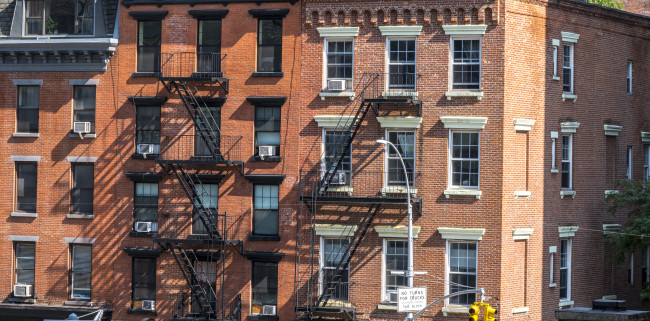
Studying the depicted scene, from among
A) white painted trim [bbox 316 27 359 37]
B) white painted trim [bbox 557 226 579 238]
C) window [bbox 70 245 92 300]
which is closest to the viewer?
white painted trim [bbox 316 27 359 37]

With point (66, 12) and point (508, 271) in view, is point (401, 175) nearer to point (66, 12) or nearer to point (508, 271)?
point (508, 271)

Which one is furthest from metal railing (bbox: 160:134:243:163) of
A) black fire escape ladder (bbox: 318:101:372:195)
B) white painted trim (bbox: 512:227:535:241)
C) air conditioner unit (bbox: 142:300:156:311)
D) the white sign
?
white painted trim (bbox: 512:227:535:241)

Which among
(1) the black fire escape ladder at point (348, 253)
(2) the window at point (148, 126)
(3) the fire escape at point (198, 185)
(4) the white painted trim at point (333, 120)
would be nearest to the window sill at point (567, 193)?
(1) the black fire escape ladder at point (348, 253)

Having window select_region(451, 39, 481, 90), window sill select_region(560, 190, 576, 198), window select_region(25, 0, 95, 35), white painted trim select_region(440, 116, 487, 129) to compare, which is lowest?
window sill select_region(560, 190, 576, 198)

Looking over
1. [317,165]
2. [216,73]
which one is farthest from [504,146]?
[216,73]

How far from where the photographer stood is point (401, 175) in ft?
140

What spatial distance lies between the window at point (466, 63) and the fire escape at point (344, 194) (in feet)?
5.06

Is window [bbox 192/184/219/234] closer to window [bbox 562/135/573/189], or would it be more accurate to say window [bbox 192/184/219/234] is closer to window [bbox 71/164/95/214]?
window [bbox 71/164/95/214]

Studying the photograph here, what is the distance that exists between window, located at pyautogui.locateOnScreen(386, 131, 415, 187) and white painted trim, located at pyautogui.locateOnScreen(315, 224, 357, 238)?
2.20 meters

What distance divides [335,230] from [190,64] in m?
8.63

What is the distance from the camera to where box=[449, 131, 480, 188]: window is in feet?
137

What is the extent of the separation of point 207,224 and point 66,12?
10.5m

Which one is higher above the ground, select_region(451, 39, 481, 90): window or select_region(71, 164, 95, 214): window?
select_region(451, 39, 481, 90): window

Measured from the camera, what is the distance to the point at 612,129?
4656 cm
